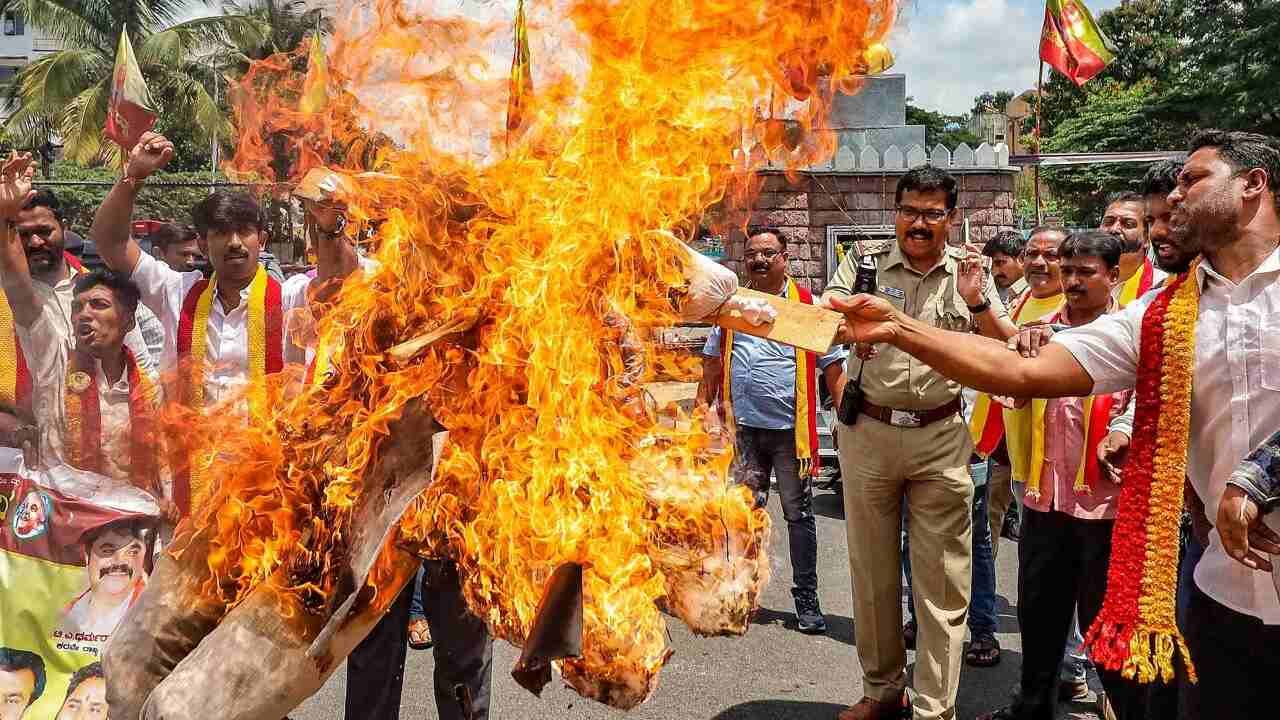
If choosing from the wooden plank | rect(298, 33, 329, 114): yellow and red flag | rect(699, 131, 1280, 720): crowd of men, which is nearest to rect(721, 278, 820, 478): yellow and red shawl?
rect(699, 131, 1280, 720): crowd of men

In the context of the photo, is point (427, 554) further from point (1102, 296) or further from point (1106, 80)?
point (1106, 80)

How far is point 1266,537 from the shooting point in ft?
8.57

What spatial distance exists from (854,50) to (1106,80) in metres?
50.3

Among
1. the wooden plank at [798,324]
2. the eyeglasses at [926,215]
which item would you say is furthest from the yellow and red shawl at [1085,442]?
the wooden plank at [798,324]

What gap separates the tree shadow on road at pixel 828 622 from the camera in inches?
232

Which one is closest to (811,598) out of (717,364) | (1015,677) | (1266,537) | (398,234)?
(1015,677)

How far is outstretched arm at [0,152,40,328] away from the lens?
4234 mm

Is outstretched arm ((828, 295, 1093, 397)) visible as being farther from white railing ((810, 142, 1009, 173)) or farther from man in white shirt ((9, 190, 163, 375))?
white railing ((810, 142, 1009, 173))

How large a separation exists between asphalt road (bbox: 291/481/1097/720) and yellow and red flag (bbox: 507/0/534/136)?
3.09 meters

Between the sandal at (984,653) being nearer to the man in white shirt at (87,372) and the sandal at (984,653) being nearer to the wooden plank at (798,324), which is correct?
the wooden plank at (798,324)

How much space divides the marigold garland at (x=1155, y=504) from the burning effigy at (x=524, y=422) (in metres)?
1.21

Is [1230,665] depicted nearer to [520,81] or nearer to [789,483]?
[520,81]

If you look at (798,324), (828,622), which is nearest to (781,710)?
(828,622)

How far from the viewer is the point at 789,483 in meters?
6.12
